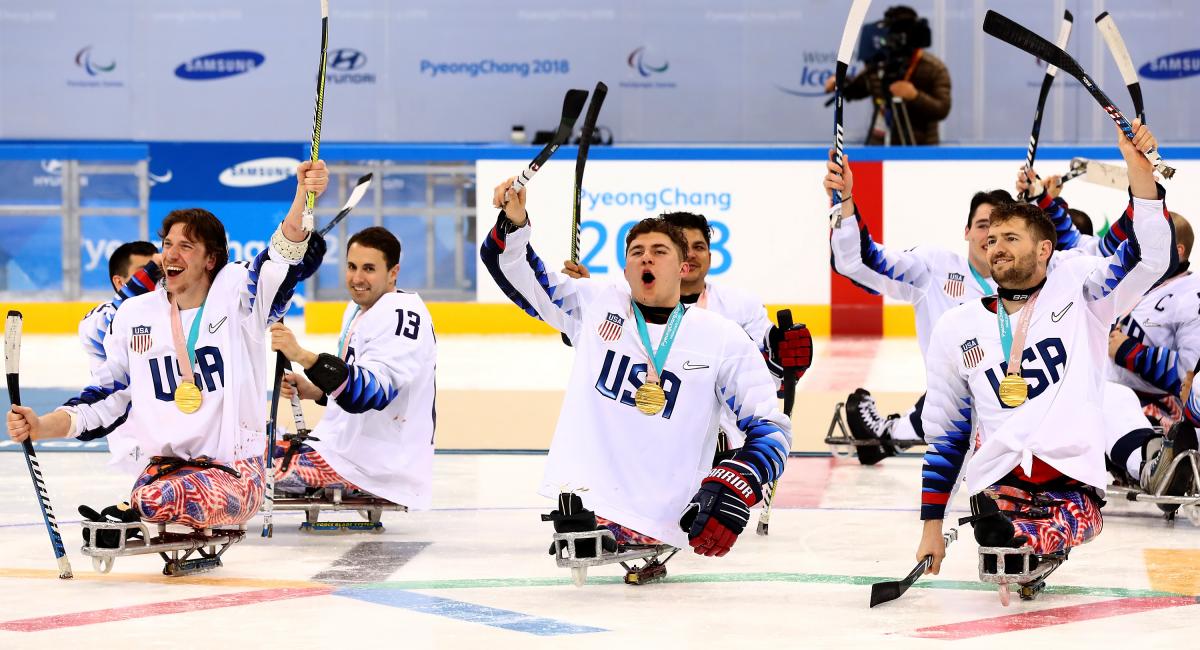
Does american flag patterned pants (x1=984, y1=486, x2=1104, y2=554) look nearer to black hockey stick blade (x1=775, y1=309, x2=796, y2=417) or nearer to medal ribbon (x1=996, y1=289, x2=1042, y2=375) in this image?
medal ribbon (x1=996, y1=289, x2=1042, y2=375)

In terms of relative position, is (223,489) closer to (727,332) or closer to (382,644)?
(382,644)

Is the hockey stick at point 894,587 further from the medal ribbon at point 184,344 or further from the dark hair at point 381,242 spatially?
the dark hair at point 381,242

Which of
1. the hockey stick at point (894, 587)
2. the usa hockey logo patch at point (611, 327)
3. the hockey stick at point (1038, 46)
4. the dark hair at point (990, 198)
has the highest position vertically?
the hockey stick at point (1038, 46)

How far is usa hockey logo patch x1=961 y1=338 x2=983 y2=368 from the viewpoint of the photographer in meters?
5.88

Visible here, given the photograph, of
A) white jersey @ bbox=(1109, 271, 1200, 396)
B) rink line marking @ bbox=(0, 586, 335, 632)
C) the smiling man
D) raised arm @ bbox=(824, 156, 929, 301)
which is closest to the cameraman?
raised arm @ bbox=(824, 156, 929, 301)

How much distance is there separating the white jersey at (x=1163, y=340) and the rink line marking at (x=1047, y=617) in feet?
8.16

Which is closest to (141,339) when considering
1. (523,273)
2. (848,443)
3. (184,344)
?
(184,344)

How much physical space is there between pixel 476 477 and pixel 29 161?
1249 centimetres

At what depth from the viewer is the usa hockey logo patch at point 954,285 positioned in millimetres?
8484

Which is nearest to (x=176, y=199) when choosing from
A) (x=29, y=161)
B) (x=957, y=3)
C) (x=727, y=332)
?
(x=29, y=161)

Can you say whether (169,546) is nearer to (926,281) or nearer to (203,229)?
(203,229)

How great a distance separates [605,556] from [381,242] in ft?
7.32

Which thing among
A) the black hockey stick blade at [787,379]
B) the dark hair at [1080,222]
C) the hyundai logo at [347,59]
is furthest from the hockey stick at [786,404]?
the hyundai logo at [347,59]

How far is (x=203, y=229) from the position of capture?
21.2 ft
